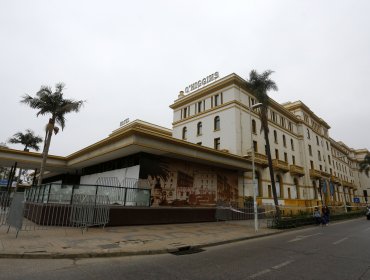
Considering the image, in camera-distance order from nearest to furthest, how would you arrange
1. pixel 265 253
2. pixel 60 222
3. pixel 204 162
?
pixel 265 253 < pixel 60 222 < pixel 204 162

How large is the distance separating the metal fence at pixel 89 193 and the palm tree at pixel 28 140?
91.8ft

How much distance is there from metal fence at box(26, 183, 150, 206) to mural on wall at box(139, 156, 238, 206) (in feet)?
13.1

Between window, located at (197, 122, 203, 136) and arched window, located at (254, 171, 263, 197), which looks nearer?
arched window, located at (254, 171, 263, 197)

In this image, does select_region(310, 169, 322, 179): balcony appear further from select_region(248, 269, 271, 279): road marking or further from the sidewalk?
select_region(248, 269, 271, 279): road marking

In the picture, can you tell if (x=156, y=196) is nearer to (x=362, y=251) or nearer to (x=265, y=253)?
(x=265, y=253)

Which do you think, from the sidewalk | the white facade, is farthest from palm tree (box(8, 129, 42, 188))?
the sidewalk

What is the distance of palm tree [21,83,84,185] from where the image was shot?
22.4 m

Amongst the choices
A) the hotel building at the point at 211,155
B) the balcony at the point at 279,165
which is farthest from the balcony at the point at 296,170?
the balcony at the point at 279,165

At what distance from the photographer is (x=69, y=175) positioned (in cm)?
3694

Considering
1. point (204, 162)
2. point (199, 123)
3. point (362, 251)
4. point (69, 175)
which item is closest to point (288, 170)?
point (199, 123)

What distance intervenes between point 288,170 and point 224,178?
13323 millimetres

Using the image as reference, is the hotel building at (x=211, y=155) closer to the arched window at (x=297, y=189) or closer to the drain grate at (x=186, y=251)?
the arched window at (x=297, y=189)

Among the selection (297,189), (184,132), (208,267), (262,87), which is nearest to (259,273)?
(208,267)

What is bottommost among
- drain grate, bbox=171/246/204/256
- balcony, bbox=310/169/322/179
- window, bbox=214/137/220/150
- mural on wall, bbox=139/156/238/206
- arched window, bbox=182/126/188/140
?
drain grate, bbox=171/246/204/256
